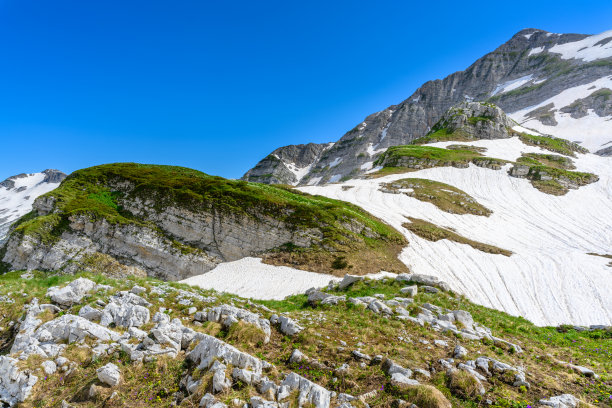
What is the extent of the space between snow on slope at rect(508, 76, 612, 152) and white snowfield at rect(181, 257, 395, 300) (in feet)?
550

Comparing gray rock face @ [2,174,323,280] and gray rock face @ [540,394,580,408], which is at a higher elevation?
gray rock face @ [2,174,323,280]

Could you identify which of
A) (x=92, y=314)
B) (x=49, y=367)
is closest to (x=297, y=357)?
(x=49, y=367)

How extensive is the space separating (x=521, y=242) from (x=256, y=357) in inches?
2292

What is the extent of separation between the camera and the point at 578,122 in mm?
146750

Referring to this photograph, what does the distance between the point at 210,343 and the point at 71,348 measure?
4.28 meters

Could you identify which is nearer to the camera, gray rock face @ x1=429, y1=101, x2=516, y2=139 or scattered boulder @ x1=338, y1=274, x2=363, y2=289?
scattered boulder @ x1=338, y1=274, x2=363, y2=289

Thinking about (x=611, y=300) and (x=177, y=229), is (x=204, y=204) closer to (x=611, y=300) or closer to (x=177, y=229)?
(x=177, y=229)

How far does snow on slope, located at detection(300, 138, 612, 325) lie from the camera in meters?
28.2

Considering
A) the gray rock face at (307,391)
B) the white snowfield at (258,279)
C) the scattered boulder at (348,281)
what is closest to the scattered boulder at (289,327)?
the gray rock face at (307,391)

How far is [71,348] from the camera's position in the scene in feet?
26.8

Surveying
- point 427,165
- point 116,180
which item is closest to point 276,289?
point 116,180

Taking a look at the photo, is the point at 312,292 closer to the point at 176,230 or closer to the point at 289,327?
the point at 289,327

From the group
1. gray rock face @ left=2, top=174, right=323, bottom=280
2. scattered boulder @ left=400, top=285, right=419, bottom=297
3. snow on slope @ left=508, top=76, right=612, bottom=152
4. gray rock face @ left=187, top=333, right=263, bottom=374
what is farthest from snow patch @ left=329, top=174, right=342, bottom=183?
gray rock face @ left=187, top=333, right=263, bottom=374

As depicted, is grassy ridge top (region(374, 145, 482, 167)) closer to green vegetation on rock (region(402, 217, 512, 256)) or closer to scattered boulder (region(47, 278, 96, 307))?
green vegetation on rock (region(402, 217, 512, 256))
